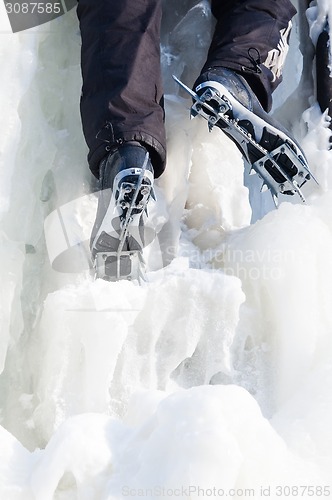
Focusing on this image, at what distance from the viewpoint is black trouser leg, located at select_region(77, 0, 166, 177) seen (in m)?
1.46

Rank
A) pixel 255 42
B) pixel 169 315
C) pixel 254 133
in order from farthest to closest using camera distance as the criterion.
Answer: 1. pixel 255 42
2. pixel 254 133
3. pixel 169 315

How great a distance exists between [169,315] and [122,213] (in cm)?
21

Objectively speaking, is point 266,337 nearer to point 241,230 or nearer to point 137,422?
point 241,230

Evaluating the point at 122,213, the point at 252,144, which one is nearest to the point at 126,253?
the point at 122,213

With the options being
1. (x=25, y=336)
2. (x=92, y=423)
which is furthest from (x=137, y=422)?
(x=25, y=336)

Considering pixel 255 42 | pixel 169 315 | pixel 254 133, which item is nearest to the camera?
pixel 169 315

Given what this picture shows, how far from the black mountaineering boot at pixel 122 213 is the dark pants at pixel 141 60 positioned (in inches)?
2.0

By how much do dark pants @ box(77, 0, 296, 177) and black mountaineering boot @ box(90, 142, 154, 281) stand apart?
0.05 meters

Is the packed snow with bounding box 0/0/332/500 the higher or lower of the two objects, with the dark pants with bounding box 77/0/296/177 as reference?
lower

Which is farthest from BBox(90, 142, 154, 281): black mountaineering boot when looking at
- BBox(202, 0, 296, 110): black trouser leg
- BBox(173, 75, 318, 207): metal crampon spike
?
BBox(202, 0, 296, 110): black trouser leg

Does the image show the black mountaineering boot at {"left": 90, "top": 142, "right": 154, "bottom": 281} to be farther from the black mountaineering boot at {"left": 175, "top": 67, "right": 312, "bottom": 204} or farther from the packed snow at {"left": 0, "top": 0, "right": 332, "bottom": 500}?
the black mountaineering boot at {"left": 175, "top": 67, "right": 312, "bottom": 204}

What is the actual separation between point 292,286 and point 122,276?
12.5 inches

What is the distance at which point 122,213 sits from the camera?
4.55 ft

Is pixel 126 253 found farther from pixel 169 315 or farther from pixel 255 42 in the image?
pixel 255 42
